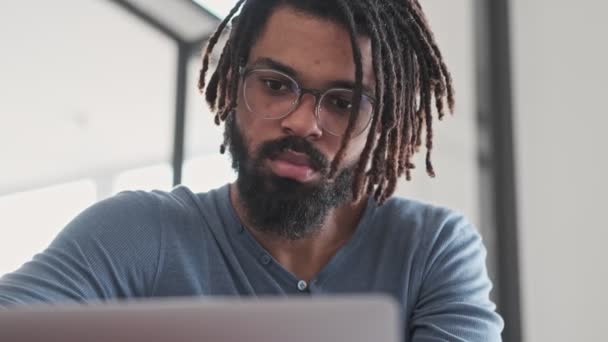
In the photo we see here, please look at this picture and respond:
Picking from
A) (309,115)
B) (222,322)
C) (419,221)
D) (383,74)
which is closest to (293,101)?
(309,115)

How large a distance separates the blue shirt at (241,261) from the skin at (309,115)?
0.03 m

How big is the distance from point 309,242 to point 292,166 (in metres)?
0.11

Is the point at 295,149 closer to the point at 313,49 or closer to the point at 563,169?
the point at 313,49

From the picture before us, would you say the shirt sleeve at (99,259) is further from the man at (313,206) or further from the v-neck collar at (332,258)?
the v-neck collar at (332,258)

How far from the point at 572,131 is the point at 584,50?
0.75ft

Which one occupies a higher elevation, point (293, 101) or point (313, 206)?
point (293, 101)

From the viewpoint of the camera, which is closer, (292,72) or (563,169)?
(292,72)

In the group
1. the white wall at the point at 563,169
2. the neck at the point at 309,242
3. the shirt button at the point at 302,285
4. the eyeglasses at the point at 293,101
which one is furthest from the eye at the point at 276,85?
the white wall at the point at 563,169

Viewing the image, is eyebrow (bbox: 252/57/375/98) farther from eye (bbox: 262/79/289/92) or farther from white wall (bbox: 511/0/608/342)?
white wall (bbox: 511/0/608/342)

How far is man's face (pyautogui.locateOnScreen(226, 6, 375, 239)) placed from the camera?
1117mm

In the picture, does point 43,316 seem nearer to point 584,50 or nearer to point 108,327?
point 108,327

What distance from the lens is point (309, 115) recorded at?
3.67ft

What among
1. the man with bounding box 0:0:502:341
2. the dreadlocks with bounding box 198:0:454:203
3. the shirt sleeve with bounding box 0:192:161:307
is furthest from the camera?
→ the dreadlocks with bounding box 198:0:454:203

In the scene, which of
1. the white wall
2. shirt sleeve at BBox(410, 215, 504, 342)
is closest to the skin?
shirt sleeve at BBox(410, 215, 504, 342)
